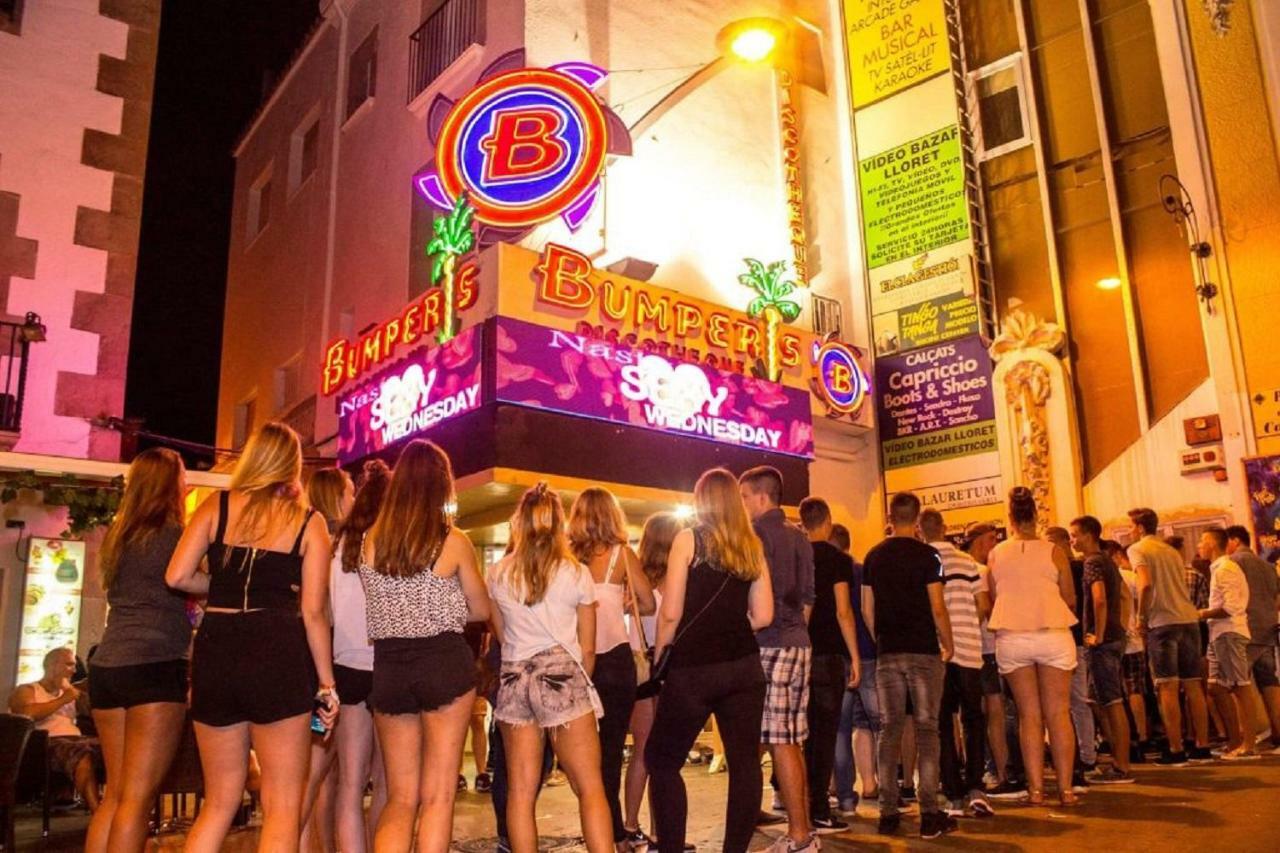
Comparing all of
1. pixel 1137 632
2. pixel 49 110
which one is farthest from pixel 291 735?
pixel 49 110

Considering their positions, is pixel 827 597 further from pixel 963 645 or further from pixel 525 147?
pixel 525 147

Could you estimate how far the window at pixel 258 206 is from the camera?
779 inches

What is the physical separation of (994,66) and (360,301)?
33.8ft

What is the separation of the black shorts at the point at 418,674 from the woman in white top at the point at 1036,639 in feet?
13.1

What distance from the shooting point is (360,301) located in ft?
51.2

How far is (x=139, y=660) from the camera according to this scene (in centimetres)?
419

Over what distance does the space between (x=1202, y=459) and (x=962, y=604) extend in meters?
6.85

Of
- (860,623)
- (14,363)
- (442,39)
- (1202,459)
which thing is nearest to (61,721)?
(14,363)

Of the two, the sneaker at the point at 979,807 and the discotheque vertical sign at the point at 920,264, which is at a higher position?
the discotheque vertical sign at the point at 920,264

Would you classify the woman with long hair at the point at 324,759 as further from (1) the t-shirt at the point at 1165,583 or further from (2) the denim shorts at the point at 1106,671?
(1) the t-shirt at the point at 1165,583

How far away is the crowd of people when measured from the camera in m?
3.89

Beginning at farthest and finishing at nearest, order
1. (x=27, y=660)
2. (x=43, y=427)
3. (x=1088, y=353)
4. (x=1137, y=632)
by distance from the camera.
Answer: (x=1088, y=353) < (x=43, y=427) < (x=27, y=660) < (x=1137, y=632)

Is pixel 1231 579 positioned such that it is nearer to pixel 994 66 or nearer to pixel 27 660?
pixel 994 66

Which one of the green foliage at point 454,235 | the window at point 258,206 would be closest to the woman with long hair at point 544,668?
the green foliage at point 454,235
